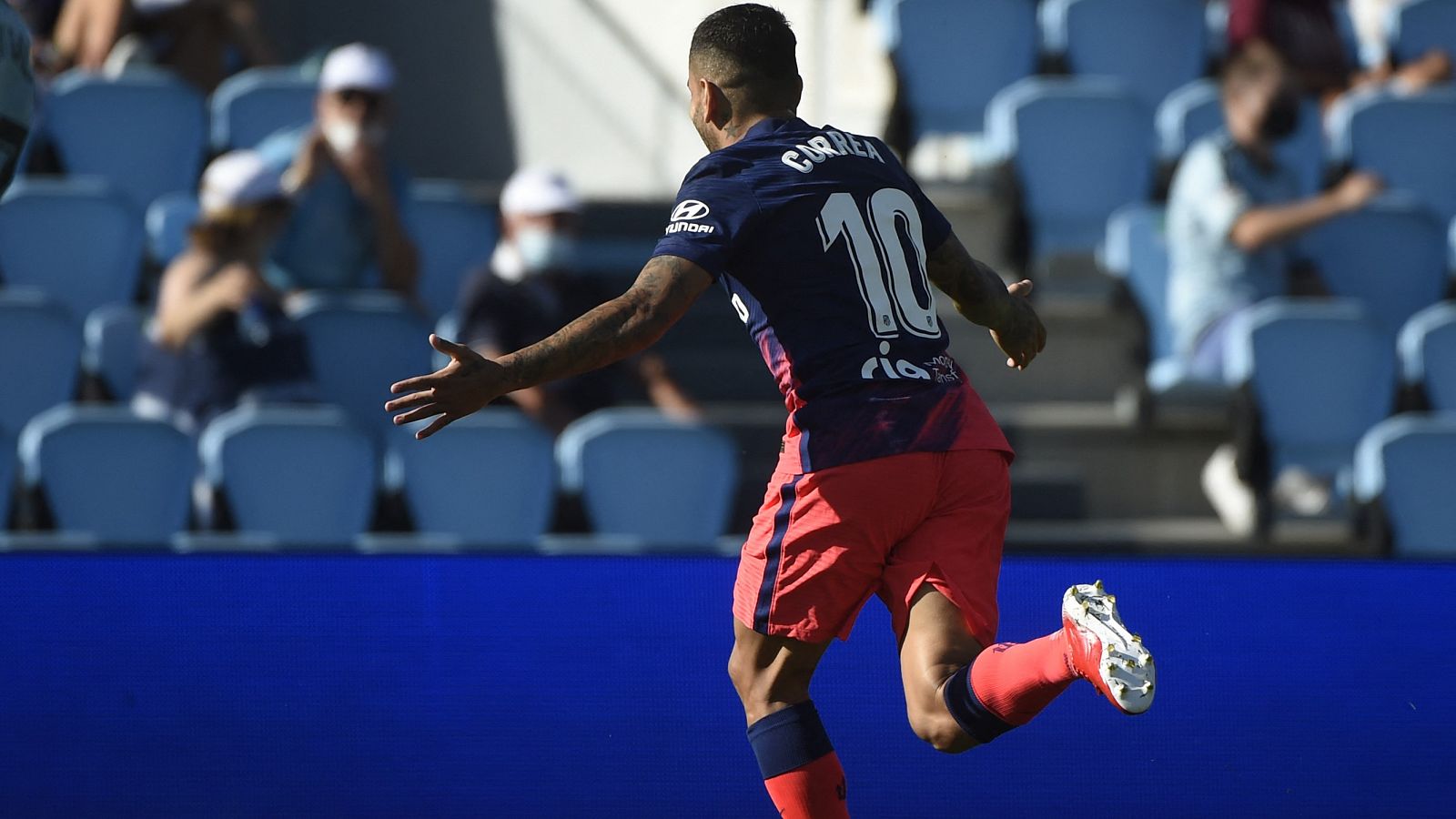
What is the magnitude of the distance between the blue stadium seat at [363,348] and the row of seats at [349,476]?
12.1 inches

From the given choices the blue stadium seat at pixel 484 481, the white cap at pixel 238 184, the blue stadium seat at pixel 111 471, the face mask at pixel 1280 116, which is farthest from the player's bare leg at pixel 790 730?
the face mask at pixel 1280 116

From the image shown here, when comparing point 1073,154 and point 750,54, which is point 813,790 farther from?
point 1073,154

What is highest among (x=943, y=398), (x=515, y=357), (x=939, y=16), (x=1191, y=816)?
(x=939, y=16)

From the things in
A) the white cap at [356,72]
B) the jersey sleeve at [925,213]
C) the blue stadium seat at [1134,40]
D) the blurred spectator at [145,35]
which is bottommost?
the jersey sleeve at [925,213]

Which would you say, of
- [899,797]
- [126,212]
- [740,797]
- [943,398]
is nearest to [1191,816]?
[899,797]

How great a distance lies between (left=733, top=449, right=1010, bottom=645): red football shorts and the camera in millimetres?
2949

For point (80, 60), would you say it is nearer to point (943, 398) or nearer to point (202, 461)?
point (202, 461)

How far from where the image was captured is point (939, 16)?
7.25m

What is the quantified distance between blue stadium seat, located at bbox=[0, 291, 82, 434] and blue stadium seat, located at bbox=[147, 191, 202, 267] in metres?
0.60

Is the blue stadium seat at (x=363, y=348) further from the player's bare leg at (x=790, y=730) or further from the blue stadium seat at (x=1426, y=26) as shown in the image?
the blue stadium seat at (x=1426, y=26)

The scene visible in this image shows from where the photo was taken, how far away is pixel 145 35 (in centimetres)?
716

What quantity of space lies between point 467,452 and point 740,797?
2.14m

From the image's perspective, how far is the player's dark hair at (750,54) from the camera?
302 centimetres

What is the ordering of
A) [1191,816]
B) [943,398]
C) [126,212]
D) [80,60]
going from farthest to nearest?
[80,60], [126,212], [1191,816], [943,398]
